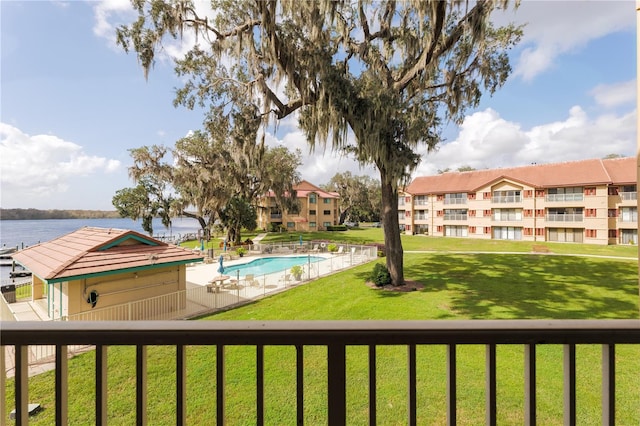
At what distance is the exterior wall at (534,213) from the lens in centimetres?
2194

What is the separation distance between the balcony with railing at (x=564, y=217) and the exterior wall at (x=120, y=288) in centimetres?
3143

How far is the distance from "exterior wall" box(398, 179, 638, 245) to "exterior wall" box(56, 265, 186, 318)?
30.1 metres

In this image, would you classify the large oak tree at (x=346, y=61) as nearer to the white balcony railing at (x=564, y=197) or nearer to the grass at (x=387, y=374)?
the grass at (x=387, y=374)

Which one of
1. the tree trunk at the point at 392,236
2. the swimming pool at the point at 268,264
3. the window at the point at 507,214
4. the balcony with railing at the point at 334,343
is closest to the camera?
the balcony with railing at the point at 334,343

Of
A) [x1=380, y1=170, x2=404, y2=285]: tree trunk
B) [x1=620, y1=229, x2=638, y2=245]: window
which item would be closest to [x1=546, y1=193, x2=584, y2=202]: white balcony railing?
[x1=620, y1=229, x2=638, y2=245]: window

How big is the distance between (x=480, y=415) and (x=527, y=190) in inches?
1167

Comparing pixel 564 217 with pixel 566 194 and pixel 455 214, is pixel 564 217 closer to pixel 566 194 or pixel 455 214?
pixel 566 194

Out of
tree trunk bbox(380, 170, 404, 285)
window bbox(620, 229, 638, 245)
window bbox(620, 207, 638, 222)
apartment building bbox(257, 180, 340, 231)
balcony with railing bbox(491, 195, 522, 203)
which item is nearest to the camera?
tree trunk bbox(380, 170, 404, 285)

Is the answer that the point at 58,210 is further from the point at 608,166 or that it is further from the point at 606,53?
the point at 608,166

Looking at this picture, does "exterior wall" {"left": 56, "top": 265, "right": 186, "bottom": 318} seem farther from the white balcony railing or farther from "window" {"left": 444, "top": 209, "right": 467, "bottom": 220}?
the white balcony railing

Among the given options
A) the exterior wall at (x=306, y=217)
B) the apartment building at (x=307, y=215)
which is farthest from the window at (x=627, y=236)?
the exterior wall at (x=306, y=217)

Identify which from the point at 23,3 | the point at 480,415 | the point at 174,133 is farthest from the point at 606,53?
the point at 23,3

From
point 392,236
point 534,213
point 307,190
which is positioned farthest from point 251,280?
point 307,190

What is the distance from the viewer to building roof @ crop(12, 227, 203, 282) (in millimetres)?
6973
